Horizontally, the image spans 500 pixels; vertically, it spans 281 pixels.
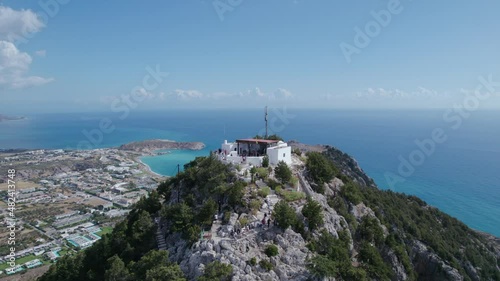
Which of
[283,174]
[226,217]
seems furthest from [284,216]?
[283,174]

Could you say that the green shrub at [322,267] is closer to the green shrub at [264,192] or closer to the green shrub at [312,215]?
the green shrub at [312,215]

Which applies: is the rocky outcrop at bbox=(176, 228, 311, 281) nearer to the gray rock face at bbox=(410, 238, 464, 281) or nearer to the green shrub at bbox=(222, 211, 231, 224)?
the green shrub at bbox=(222, 211, 231, 224)

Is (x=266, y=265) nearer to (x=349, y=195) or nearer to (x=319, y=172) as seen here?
(x=319, y=172)

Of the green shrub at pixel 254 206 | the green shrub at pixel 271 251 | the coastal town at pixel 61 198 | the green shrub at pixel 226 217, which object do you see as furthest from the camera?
the coastal town at pixel 61 198

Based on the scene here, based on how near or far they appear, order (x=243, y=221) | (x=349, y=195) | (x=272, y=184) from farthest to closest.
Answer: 1. (x=349, y=195)
2. (x=272, y=184)
3. (x=243, y=221)

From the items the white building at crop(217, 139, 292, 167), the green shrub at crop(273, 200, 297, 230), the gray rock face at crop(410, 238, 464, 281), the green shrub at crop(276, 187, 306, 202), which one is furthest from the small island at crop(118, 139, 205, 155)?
the green shrub at crop(273, 200, 297, 230)

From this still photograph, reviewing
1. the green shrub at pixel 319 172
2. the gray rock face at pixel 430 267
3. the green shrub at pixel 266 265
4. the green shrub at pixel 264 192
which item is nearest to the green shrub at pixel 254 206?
the green shrub at pixel 264 192

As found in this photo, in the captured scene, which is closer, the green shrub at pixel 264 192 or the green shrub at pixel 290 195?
the green shrub at pixel 264 192
